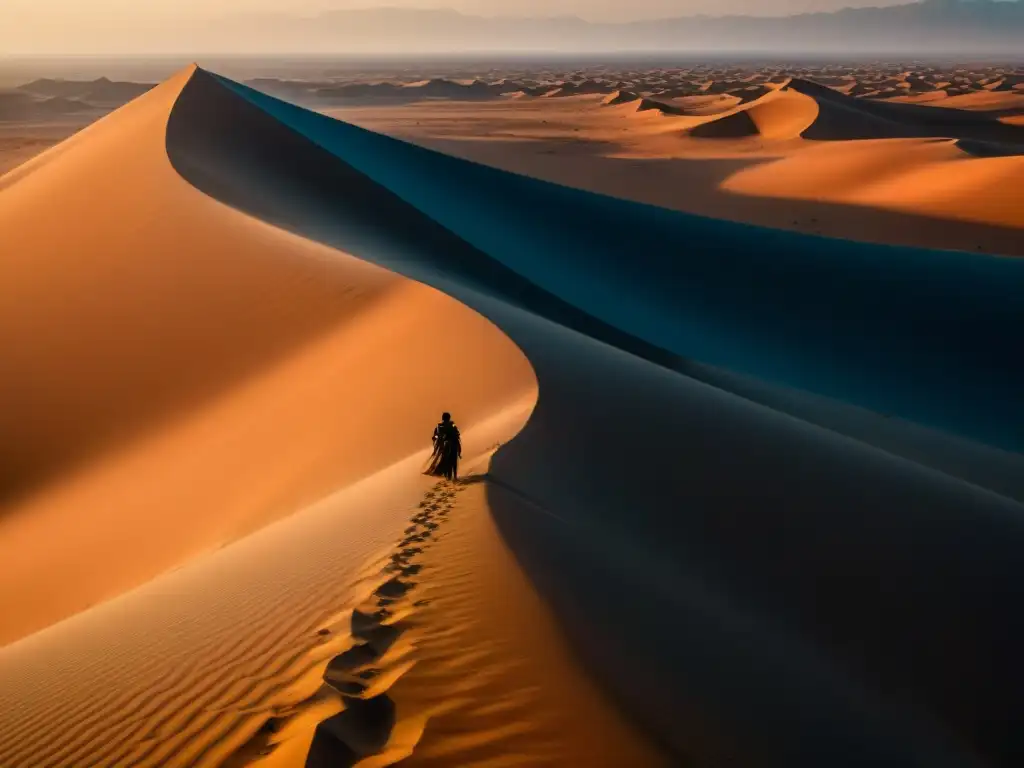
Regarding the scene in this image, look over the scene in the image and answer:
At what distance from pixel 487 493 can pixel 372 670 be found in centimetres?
237

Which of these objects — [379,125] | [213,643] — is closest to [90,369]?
[213,643]

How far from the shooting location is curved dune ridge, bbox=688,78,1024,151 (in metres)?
51.6

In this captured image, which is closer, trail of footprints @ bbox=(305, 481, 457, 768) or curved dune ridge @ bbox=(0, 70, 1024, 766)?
trail of footprints @ bbox=(305, 481, 457, 768)

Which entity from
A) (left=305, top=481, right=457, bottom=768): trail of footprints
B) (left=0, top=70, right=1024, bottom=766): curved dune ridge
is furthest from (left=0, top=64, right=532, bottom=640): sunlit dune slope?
(left=305, top=481, right=457, bottom=768): trail of footprints

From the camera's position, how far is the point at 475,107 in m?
82.3

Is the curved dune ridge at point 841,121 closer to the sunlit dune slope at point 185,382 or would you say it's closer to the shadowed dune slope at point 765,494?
the shadowed dune slope at point 765,494

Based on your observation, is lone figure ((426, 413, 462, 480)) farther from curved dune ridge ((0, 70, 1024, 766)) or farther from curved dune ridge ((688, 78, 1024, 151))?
curved dune ridge ((688, 78, 1024, 151))

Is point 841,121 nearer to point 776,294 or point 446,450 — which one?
point 776,294

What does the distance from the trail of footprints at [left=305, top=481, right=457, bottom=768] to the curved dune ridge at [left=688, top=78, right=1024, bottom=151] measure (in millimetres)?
50253

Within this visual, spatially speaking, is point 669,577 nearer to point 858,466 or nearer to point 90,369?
point 858,466

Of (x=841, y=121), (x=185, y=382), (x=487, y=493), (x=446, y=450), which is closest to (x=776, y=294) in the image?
(x=185, y=382)

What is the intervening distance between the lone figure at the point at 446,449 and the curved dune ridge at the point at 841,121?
48267 millimetres

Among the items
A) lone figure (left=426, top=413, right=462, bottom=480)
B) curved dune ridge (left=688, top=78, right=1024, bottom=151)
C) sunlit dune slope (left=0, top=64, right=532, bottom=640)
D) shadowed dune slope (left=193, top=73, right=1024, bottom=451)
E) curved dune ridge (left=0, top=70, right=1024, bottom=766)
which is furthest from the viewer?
curved dune ridge (left=688, top=78, right=1024, bottom=151)

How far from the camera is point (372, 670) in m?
3.72
